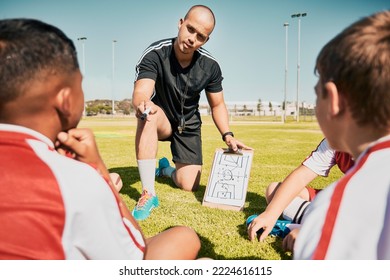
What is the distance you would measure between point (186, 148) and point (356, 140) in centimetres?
335

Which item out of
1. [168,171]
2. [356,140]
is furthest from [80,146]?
[168,171]

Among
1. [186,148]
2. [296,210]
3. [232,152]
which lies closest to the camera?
[296,210]

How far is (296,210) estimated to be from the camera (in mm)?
2693

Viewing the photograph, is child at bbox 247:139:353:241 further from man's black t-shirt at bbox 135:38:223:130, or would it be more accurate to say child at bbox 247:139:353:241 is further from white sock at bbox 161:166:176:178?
white sock at bbox 161:166:176:178

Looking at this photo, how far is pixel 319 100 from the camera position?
1.21 m

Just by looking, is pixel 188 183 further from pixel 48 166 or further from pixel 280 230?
pixel 48 166

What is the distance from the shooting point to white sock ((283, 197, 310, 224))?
8.68ft

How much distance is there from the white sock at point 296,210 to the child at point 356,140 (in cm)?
155

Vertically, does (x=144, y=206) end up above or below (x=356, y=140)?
below

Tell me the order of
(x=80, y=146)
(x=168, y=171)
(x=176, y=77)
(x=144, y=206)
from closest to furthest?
(x=80, y=146) < (x=144, y=206) < (x=176, y=77) < (x=168, y=171)

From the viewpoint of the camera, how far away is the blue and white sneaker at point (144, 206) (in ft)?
9.61

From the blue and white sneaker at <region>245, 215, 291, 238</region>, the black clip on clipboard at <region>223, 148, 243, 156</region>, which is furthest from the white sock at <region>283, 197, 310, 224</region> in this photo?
the black clip on clipboard at <region>223, 148, 243, 156</region>
